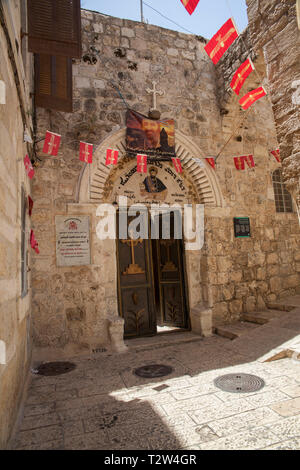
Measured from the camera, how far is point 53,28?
4375 mm

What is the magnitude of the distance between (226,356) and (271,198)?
4.20 m

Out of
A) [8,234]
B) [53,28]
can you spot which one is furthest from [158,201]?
[8,234]

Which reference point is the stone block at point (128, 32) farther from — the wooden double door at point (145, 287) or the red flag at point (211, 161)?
the wooden double door at point (145, 287)

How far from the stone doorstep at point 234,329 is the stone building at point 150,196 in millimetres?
186

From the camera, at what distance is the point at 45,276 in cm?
506

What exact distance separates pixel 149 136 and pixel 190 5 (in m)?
2.31

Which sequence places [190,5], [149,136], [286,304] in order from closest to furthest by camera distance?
[190,5], [149,136], [286,304]

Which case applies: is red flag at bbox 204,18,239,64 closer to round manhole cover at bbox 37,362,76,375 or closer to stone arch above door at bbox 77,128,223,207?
stone arch above door at bbox 77,128,223,207

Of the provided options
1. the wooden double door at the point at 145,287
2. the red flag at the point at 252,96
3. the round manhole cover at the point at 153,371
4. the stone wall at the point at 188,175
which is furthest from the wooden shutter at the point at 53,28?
the round manhole cover at the point at 153,371

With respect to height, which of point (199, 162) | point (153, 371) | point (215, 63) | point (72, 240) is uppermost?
point (215, 63)

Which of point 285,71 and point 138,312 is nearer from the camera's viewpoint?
point 285,71

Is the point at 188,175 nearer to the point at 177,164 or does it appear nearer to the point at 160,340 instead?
the point at 177,164

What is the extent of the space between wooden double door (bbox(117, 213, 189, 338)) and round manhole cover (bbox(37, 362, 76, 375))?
149cm

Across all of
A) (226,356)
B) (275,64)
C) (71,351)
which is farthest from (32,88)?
(226,356)
